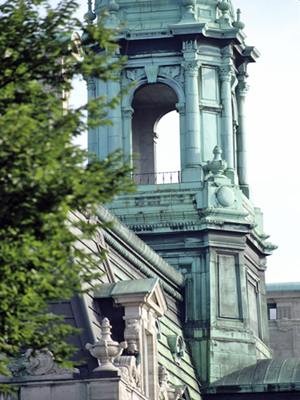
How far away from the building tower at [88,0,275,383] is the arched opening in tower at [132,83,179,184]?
4.4 inches

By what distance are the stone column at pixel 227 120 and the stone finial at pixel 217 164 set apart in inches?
50.9

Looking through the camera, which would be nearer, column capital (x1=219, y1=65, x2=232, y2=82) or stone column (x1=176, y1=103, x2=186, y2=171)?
stone column (x1=176, y1=103, x2=186, y2=171)

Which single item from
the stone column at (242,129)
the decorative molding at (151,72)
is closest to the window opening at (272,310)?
the stone column at (242,129)

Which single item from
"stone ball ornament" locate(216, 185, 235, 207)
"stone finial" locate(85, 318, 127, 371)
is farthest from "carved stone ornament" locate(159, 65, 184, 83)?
"stone finial" locate(85, 318, 127, 371)

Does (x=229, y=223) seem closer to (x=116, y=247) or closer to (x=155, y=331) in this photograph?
(x=116, y=247)

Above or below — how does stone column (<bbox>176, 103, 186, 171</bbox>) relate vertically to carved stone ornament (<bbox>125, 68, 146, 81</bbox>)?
below

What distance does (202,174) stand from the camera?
58.2 meters

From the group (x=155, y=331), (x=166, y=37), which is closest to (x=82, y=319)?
(x=155, y=331)

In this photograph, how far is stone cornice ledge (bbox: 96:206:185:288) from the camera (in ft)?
151

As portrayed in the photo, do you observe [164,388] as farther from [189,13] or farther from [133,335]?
[189,13]

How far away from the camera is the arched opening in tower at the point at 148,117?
63.4 meters

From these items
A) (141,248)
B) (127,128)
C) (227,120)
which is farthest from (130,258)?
(227,120)

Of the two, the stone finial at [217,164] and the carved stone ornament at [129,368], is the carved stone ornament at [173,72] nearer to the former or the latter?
the stone finial at [217,164]

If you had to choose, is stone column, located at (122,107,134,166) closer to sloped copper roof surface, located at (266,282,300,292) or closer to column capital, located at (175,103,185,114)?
column capital, located at (175,103,185,114)
